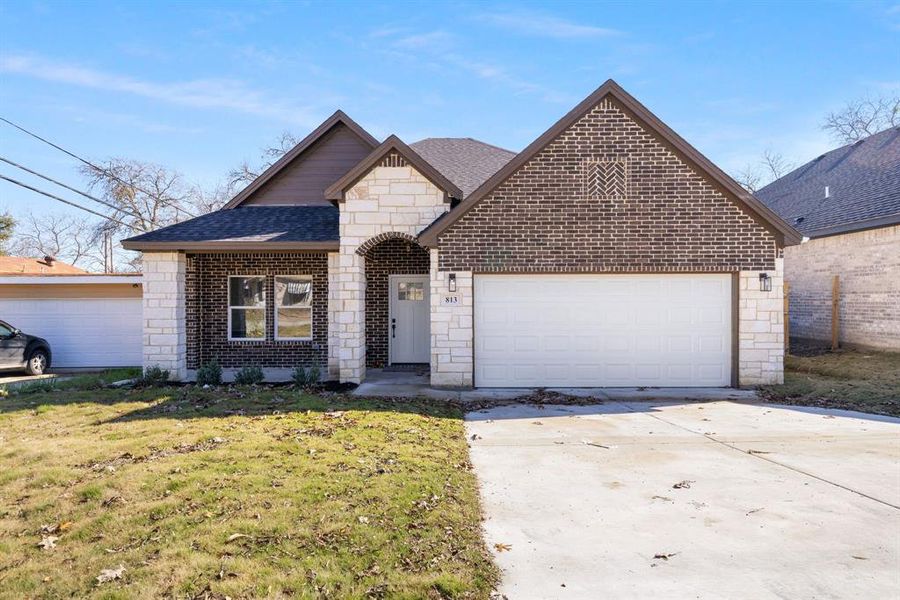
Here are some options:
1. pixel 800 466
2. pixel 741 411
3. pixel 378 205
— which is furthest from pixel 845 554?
pixel 378 205

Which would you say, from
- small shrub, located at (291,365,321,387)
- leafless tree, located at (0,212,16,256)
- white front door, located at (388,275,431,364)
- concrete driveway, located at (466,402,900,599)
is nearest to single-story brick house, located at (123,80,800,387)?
small shrub, located at (291,365,321,387)

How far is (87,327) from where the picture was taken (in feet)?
51.9

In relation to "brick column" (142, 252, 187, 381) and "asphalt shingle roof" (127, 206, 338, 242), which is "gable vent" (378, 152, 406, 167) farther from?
"brick column" (142, 252, 187, 381)

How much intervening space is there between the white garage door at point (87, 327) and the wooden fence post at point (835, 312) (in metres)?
19.8

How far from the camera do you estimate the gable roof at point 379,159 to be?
1127 centimetres

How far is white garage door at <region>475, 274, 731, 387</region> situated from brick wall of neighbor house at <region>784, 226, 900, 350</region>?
623 centimetres

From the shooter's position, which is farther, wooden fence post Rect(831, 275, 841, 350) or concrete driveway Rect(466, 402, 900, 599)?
wooden fence post Rect(831, 275, 841, 350)

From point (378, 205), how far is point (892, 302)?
43.1 feet

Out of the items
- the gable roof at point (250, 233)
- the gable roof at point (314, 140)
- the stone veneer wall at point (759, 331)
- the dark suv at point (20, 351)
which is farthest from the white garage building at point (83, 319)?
the stone veneer wall at point (759, 331)

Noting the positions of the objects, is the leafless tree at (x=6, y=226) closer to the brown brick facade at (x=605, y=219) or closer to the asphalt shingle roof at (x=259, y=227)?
the asphalt shingle roof at (x=259, y=227)

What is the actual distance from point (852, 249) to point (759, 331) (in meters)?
6.98

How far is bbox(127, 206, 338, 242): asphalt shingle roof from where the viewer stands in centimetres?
1205

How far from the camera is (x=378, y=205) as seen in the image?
37.8 feet

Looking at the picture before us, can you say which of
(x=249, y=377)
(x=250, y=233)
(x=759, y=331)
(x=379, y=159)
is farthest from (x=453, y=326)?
(x=759, y=331)
